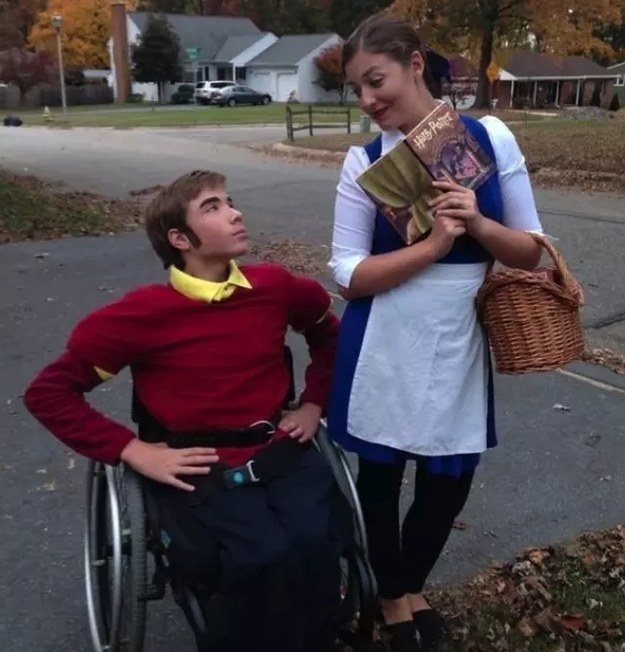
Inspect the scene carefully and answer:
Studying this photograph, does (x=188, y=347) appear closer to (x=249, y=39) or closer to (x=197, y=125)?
(x=197, y=125)

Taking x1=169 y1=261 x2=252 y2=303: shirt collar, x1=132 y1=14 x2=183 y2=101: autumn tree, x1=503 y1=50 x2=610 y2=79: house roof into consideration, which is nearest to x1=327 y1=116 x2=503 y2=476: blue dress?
x1=169 y1=261 x2=252 y2=303: shirt collar

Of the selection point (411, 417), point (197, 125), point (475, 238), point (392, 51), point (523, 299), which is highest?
point (392, 51)

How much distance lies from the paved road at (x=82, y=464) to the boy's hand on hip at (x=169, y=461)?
0.79m

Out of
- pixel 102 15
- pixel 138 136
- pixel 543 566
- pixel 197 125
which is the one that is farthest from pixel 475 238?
pixel 102 15

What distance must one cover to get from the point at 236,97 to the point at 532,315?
57.4 meters

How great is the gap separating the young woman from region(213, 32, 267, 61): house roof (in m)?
72.1

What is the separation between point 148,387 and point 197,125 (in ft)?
102

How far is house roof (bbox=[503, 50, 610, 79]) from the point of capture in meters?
62.0

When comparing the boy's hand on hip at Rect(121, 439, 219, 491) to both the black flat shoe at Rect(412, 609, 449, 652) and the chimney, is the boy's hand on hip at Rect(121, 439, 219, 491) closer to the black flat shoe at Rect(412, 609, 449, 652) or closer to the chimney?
the black flat shoe at Rect(412, 609, 449, 652)

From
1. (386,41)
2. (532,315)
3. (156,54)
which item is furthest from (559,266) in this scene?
Result: (156,54)

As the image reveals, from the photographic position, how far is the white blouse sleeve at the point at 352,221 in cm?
238

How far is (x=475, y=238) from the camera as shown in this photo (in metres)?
2.33

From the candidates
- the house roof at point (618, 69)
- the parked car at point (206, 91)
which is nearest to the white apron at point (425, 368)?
the parked car at point (206, 91)

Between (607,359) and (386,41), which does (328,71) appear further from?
(386,41)
